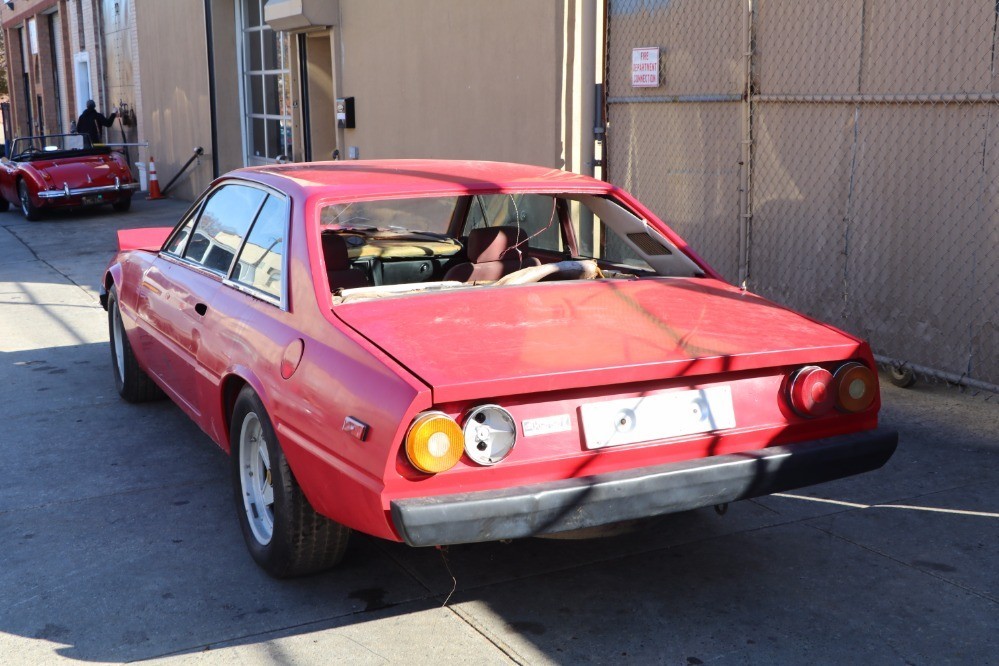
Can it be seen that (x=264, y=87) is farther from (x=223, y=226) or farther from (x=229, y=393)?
(x=229, y=393)

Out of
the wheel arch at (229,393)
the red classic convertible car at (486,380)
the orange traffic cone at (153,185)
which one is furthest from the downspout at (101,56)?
the wheel arch at (229,393)

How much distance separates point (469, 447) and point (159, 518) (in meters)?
1.94

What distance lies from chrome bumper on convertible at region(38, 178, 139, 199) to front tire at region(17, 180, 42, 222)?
42 cm

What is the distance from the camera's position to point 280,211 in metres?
4.11

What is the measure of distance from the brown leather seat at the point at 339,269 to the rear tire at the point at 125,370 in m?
2.15

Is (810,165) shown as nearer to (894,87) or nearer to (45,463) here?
(894,87)

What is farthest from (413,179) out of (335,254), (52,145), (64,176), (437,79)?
(52,145)

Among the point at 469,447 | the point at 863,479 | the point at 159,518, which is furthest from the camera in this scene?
the point at 863,479

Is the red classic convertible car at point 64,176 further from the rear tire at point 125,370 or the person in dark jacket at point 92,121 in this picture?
the rear tire at point 125,370

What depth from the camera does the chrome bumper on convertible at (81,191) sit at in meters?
16.0

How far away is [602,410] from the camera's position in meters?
3.23

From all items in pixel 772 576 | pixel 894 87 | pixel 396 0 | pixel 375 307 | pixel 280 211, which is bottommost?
pixel 772 576

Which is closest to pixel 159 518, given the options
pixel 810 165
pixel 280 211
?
pixel 280 211

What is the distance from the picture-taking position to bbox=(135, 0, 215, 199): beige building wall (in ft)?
58.2
